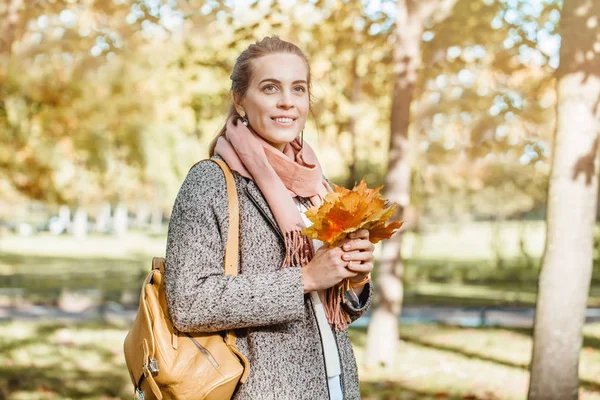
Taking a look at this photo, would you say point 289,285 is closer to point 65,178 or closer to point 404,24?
point 404,24

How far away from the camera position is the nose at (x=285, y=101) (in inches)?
92.0

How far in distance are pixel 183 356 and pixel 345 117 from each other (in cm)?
947

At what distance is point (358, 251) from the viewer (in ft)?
7.07

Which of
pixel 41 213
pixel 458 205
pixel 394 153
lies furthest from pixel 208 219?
pixel 41 213

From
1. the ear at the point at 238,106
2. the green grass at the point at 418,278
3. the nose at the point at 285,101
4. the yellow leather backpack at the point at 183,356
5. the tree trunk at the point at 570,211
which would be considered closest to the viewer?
the yellow leather backpack at the point at 183,356

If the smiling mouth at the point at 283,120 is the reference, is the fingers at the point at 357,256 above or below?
below

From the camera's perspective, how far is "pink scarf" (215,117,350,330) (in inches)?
88.2

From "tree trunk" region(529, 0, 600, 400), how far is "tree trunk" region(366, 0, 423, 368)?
3336mm

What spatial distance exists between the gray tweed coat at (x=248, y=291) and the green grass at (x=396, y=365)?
508cm

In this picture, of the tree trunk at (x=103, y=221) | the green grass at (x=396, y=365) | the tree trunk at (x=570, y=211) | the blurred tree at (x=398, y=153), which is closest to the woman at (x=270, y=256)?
the tree trunk at (x=570, y=211)

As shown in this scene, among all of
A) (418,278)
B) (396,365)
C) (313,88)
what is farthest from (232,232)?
(418,278)

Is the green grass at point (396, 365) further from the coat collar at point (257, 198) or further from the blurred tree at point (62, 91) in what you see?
the coat collar at point (257, 198)

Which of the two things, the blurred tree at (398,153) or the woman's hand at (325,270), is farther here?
the blurred tree at (398,153)

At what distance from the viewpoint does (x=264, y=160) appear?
230cm
